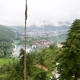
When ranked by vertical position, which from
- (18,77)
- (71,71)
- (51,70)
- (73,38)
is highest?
(73,38)

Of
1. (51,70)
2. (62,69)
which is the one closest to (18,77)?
(62,69)

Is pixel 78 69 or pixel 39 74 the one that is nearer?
pixel 78 69

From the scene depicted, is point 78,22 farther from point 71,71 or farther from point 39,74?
point 39,74

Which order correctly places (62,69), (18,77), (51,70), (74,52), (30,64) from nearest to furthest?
(74,52)
(62,69)
(18,77)
(30,64)
(51,70)

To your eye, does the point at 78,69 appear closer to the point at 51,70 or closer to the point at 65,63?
the point at 65,63

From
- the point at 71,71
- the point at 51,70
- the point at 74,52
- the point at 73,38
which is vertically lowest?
the point at 51,70

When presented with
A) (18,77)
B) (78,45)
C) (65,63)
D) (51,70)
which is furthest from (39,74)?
(51,70)

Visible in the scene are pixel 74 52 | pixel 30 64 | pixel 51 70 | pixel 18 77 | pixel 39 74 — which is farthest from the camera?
pixel 51 70

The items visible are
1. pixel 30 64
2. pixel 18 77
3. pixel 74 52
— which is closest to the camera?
pixel 74 52

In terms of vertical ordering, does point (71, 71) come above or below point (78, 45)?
below
